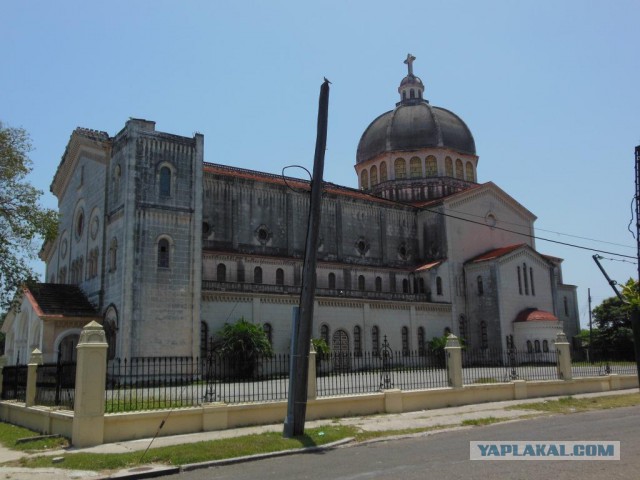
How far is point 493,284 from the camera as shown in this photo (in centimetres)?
4503

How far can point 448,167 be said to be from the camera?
52.8 meters

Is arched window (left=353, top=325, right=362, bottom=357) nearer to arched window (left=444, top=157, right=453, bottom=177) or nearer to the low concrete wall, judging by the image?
the low concrete wall

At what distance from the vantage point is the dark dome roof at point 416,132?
52.9m

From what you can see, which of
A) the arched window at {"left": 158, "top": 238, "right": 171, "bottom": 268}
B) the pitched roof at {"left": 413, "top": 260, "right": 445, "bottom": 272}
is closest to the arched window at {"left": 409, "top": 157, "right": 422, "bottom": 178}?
the pitched roof at {"left": 413, "top": 260, "right": 445, "bottom": 272}

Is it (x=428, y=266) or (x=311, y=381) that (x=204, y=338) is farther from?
(x=428, y=266)

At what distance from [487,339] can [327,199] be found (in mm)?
16060

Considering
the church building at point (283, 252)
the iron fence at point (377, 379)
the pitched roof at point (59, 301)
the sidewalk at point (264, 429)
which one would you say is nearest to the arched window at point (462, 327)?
the church building at point (283, 252)

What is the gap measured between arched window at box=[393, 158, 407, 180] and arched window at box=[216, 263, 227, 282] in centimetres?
2104

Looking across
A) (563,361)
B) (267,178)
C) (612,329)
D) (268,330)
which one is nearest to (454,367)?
(563,361)

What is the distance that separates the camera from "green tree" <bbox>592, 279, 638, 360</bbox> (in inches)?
1955

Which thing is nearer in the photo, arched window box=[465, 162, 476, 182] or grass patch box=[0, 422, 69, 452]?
grass patch box=[0, 422, 69, 452]

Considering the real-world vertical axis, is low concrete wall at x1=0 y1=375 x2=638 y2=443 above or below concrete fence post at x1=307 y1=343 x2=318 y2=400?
below

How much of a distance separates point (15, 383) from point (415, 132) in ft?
133

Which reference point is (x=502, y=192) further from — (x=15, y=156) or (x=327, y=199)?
(x=15, y=156)
